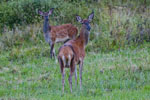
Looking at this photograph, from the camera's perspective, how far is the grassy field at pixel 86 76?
309 inches

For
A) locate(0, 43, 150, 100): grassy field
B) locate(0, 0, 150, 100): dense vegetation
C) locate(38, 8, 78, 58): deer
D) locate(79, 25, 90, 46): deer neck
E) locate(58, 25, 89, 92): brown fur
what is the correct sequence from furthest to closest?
locate(38, 8, 78, 58): deer → locate(79, 25, 90, 46): deer neck → locate(0, 0, 150, 100): dense vegetation → locate(58, 25, 89, 92): brown fur → locate(0, 43, 150, 100): grassy field

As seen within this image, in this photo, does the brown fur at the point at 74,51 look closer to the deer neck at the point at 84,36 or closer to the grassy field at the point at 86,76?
the deer neck at the point at 84,36

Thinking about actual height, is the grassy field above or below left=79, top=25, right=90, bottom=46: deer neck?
below

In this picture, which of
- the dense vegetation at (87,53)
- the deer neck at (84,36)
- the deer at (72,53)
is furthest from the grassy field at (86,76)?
the deer neck at (84,36)

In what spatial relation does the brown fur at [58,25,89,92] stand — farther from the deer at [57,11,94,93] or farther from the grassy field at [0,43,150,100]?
the grassy field at [0,43,150,100]

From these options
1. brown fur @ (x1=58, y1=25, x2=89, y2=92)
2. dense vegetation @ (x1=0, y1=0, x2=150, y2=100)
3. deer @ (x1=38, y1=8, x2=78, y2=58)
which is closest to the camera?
brown fur @ (x1=58, y1=25, x2=89, y2=92)

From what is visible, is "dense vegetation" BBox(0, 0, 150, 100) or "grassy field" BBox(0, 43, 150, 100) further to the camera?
"dense vegetation" BBox(0, 0, 150, 100)

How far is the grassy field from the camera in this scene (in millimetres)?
7855

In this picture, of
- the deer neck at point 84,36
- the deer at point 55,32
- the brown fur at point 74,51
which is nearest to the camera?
the brown fur at point 74,51

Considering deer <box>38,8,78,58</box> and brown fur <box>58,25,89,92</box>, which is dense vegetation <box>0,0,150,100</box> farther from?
brown fur <box>58,25,89,92</box>

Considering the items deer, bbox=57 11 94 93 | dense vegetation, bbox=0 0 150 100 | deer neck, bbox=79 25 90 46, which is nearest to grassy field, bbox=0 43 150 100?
dense vegetation, bbox=0 0 150 100

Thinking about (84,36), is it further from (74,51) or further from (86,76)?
(74,51)

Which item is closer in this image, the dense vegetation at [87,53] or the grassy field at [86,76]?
the grassy field at [86,76]

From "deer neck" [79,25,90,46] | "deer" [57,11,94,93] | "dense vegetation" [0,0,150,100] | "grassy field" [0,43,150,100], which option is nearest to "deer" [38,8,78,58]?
"dense vegetation" [0,0,150,100]
